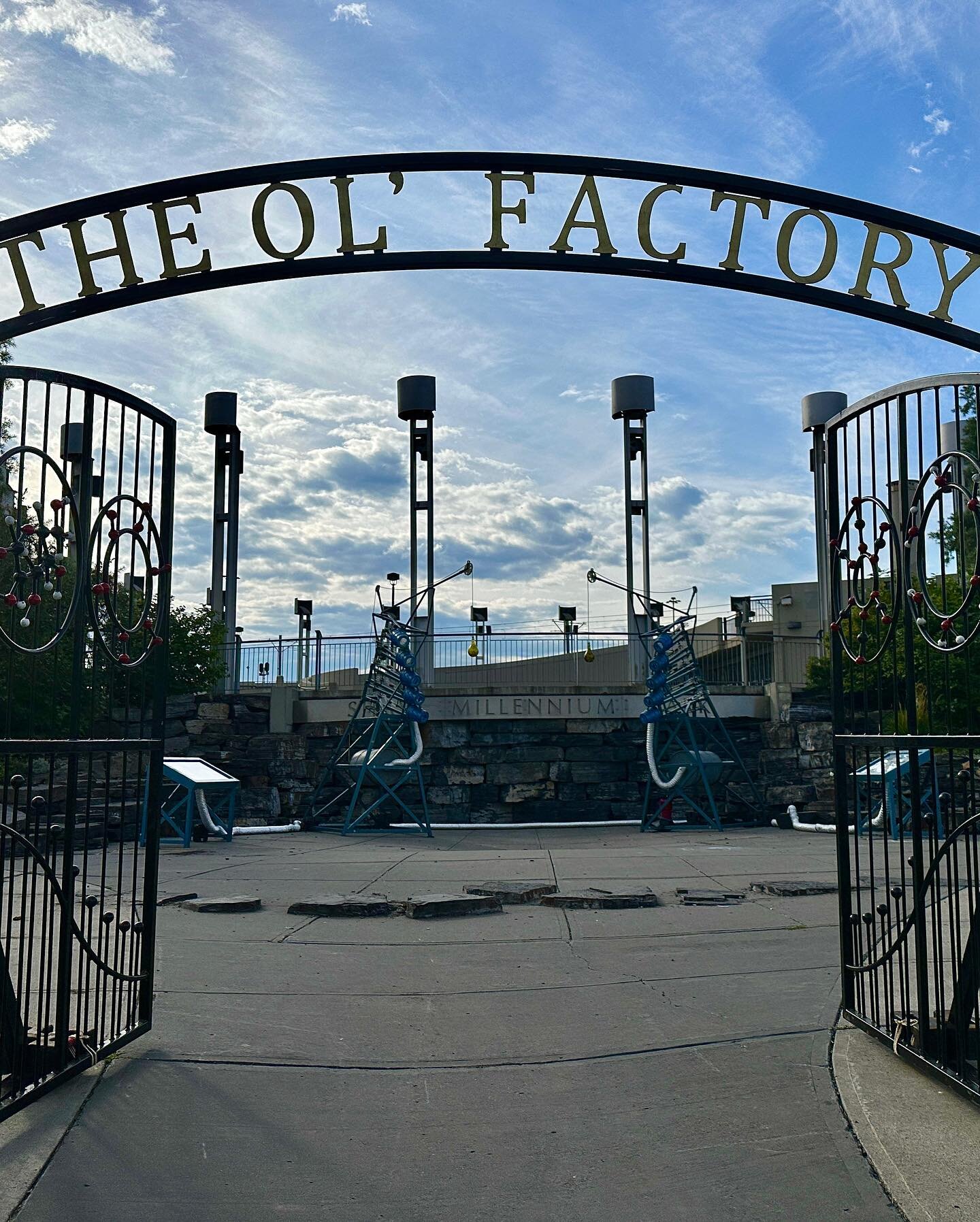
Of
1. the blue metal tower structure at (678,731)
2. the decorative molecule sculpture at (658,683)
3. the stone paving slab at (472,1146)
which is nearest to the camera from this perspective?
the stone paving slab at (472,1146)

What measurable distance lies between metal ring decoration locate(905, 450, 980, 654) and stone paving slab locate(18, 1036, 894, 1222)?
6.01 feet

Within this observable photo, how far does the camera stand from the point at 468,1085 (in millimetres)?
4617

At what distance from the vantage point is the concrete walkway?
355 centimetres

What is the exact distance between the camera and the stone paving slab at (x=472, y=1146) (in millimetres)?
3463

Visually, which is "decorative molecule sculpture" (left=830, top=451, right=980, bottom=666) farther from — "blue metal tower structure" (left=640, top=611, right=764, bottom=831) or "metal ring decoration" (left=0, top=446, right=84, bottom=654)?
"blue metal tower structure" (left=640, top=611, right=764, bottom=831)

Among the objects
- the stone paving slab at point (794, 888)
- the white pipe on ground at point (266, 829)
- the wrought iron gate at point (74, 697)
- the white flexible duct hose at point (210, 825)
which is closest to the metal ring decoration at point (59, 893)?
the wrought iron gate at point (74, 697)

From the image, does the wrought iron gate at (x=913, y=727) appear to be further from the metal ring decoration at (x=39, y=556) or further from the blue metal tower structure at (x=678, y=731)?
the blue metal tower structure at (x=678, y=731)

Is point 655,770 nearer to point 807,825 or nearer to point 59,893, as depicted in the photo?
point 807,825

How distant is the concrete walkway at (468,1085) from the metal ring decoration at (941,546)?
183 centimetres

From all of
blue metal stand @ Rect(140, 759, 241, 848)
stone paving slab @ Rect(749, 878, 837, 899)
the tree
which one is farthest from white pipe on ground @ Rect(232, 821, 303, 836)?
stone paving slab @ Rect(749, 878, 837, 899)

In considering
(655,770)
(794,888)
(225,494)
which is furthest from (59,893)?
(225,494)

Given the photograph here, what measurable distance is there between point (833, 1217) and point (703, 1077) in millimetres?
1286

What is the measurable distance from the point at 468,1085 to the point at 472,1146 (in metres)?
0.66

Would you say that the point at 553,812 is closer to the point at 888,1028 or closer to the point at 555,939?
the point at 555,939
